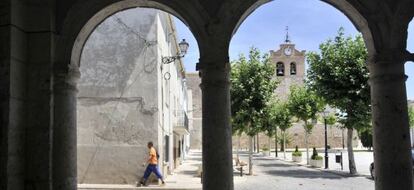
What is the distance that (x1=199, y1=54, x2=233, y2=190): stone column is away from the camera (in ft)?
17.4

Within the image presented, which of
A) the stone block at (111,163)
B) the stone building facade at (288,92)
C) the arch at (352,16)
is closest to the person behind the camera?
the arch at (352,16)

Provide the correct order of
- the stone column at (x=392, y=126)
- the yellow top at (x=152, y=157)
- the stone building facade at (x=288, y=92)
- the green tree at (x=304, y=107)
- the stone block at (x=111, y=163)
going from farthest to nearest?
the stone building facade at (x=288, y=92), the green tree at (x=304, y=107), the stone block at (x=111, y=163), the yellow top at (x=152, y=157), the stone column at (x=392, y=126)

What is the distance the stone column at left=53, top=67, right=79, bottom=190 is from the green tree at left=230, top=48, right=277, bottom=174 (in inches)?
578

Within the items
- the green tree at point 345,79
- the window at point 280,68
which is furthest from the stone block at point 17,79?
the window at point 280,68

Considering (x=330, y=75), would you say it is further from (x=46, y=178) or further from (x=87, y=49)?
(x=46, y=178)

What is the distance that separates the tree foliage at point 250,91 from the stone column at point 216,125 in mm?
14638

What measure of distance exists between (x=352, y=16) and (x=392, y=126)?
1.32 meters

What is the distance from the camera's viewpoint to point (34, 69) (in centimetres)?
536

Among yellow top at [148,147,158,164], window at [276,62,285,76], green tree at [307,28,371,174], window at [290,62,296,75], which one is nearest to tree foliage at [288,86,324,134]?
green tree at [307,28,371,174]

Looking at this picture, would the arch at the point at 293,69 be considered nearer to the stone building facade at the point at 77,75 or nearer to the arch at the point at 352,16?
the arch at the point at 352,16

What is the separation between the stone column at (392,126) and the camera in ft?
16.9

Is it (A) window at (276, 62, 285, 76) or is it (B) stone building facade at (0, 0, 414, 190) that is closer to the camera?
(B) stone building facade at (0, 0, 414, 190)

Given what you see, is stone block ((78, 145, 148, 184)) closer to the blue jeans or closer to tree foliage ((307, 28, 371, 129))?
the blue jeans

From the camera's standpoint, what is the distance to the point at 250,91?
803 inches
